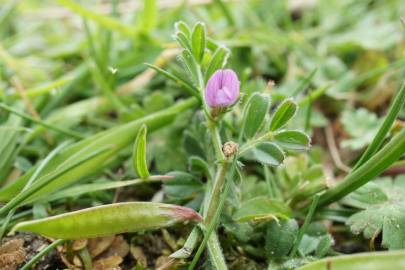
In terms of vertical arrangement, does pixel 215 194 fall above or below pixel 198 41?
below

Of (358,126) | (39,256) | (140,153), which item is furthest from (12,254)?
(358,126)

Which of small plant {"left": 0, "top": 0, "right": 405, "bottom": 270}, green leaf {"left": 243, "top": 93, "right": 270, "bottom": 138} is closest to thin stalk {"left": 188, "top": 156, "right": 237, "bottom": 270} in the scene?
small plant {"left": 0, "top": 0, "right": 405, "bottom": 270}

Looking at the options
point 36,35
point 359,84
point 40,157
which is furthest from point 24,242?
point 359,84

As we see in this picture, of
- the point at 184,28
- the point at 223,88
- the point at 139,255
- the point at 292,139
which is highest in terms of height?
the point at 184,28

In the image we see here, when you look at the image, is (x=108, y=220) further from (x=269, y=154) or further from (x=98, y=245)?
(x=269, y=154)

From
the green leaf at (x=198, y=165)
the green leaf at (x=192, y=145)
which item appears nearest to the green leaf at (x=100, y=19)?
the green leaf at (x=192, y=145)
